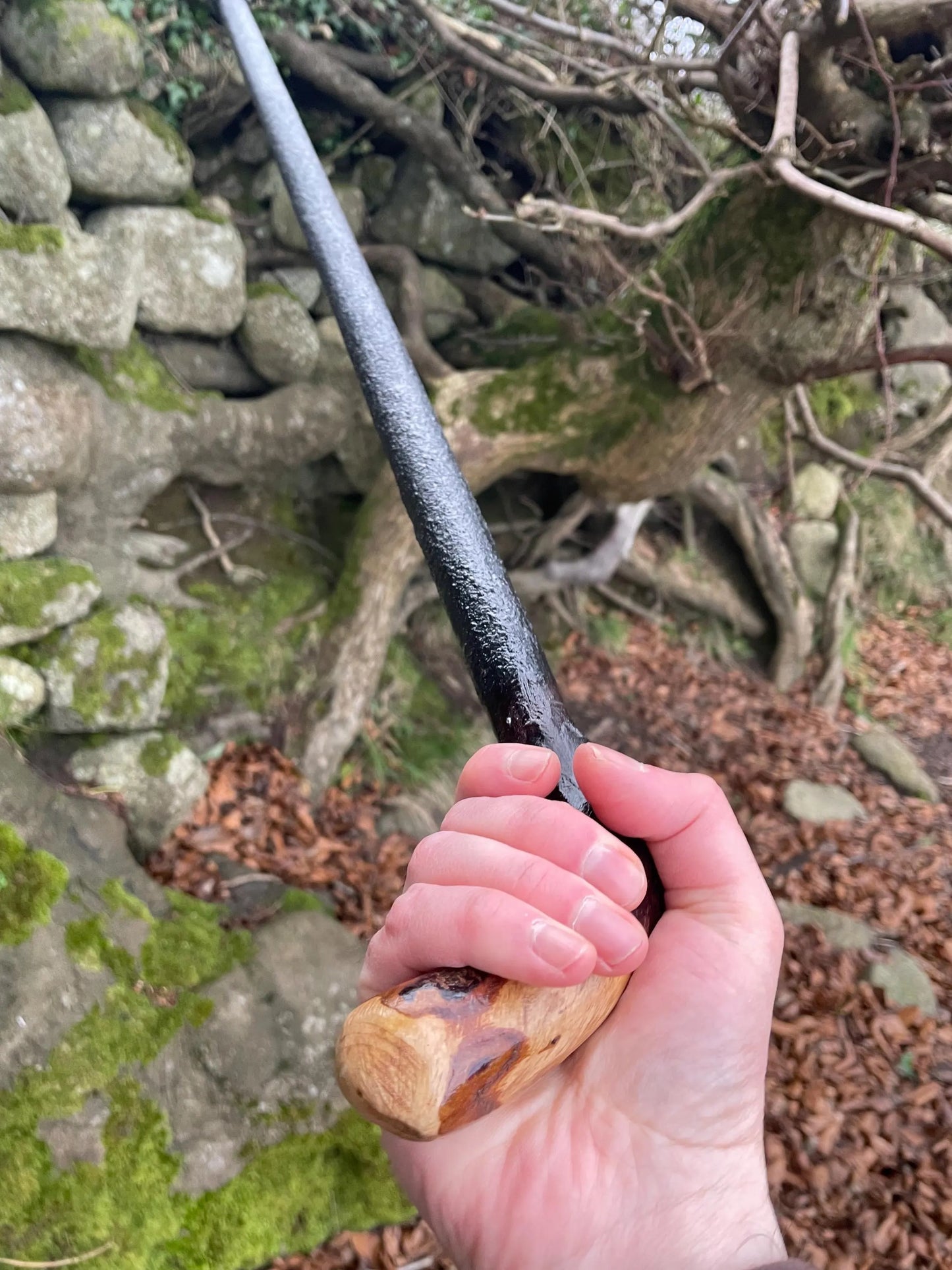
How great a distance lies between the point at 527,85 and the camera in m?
3.90

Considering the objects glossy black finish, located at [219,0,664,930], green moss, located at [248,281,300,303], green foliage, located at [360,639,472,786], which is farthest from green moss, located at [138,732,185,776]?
green moss, located at [248,281,300,303]

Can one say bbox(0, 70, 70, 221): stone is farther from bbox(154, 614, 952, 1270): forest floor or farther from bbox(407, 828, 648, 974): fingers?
bbox(407, 828, 648, 974): fingers

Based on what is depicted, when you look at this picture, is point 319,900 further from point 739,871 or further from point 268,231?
point 268,231

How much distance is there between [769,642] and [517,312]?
3.93 metres

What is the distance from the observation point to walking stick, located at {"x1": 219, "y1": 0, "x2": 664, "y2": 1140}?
0.89 m

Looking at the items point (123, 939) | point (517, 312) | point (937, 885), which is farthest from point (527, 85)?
point (937, 885)

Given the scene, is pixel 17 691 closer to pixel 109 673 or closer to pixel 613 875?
A: pixel 109 673

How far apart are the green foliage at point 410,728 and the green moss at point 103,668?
1.55 metres

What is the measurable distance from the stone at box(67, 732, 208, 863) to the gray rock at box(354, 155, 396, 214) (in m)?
3.67

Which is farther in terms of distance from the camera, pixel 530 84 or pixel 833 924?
pixel 833 924

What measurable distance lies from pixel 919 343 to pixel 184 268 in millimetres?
6986

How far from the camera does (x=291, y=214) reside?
4.25 metres

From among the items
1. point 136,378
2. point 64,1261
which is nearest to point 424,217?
point 136,378

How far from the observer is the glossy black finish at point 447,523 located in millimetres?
1434
